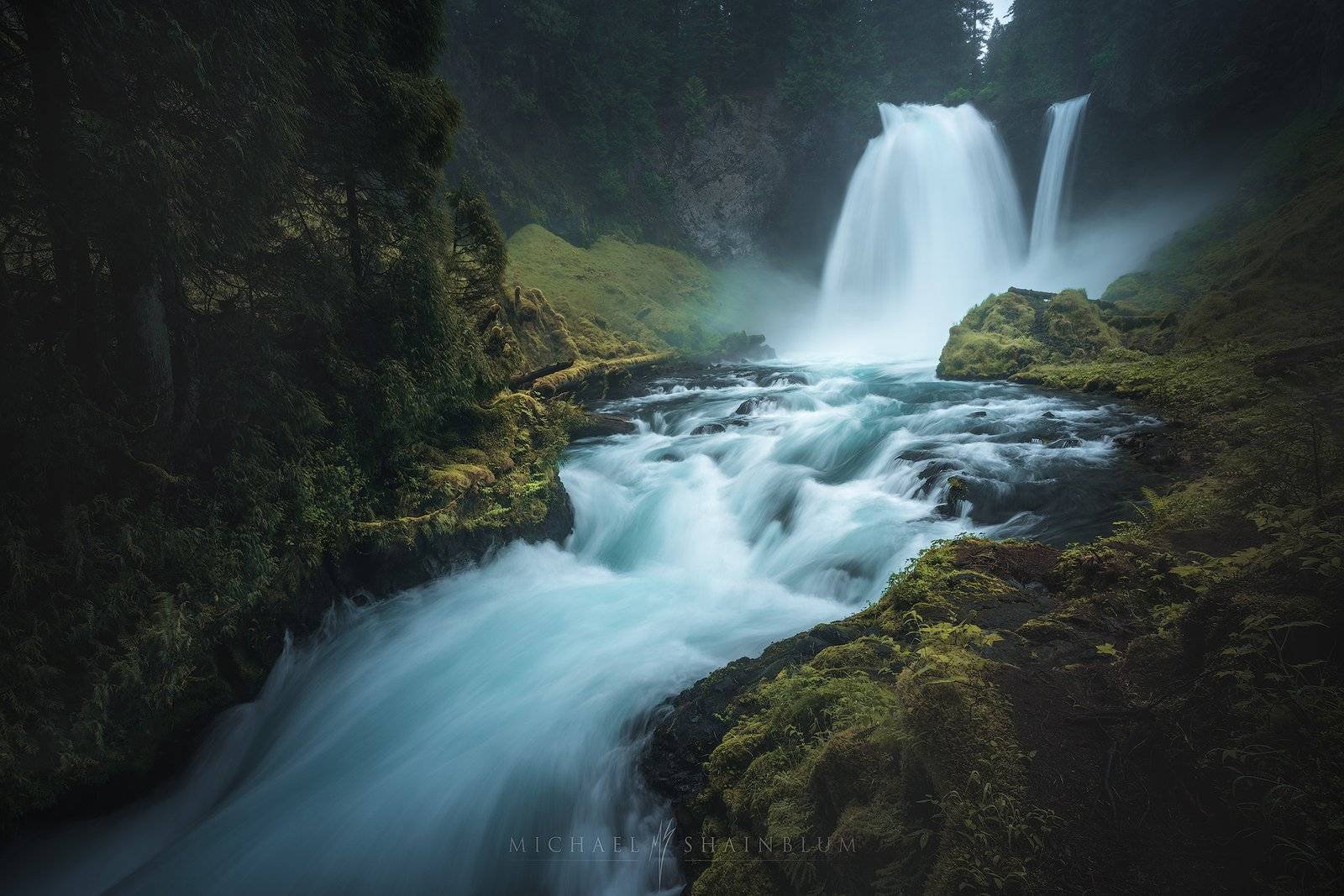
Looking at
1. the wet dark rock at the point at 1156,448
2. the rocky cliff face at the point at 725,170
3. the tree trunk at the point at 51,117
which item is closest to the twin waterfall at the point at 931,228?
the rocky cliff face at the point at 725,170

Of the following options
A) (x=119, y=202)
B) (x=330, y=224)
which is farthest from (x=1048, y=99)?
(x=119, y=202)

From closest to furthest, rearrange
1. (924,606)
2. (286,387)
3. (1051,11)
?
1. (924,606)
2. (286,387)
3. (1051,11)

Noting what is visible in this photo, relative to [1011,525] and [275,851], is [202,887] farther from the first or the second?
[1011,525]

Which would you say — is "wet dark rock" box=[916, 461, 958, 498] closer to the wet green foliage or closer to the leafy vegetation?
the wet green foliage

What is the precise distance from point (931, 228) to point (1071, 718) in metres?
37.2

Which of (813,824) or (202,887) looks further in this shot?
(202,887)

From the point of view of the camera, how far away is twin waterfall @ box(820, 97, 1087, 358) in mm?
30609

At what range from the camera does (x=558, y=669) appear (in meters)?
6.12

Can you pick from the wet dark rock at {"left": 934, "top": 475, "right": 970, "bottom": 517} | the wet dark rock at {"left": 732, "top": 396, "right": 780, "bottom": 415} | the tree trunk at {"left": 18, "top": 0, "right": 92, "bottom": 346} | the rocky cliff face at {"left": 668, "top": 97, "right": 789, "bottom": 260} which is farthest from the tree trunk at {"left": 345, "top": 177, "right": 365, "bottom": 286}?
the rocky cliff face at {"left": 668, "top": 97, "right": 789, "bottom": 260}

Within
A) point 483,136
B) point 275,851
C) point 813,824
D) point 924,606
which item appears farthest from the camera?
point 483,136

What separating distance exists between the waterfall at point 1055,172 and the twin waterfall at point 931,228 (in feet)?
0.17

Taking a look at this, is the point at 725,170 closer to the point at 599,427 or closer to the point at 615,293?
the point at 615,293

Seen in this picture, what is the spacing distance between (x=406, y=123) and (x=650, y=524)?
Result: 21.7ft

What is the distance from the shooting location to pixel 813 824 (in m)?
2.75
